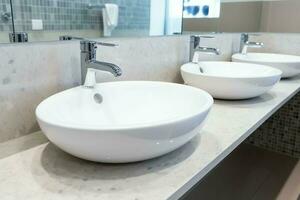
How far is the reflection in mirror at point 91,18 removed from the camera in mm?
820

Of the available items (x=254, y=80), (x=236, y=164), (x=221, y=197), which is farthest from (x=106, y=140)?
(x=236, y=164)

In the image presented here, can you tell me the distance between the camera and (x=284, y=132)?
7.23 feet

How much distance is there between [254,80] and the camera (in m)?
1.07

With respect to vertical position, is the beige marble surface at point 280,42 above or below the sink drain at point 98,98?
above

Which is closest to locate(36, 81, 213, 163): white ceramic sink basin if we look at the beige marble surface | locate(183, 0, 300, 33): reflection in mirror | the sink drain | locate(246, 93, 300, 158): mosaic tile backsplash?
the sink drain

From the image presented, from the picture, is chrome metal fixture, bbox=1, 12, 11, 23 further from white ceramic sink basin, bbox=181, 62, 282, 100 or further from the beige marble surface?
the beige marble surface

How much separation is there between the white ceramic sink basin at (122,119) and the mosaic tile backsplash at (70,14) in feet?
0.73

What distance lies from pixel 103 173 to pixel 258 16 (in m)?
1.95

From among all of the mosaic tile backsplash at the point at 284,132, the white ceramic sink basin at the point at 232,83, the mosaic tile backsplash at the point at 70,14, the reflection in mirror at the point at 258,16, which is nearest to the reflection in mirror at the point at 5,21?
the mosaic tile backsplash at the point at 70,14

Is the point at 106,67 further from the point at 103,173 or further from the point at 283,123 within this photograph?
the point at 283,123

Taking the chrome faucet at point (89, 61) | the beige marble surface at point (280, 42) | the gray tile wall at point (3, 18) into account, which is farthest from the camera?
the beige marble surface at point (280, 42)

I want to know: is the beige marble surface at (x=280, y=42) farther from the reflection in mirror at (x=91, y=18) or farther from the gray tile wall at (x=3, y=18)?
the gray tile wall at (x=3, y=18)

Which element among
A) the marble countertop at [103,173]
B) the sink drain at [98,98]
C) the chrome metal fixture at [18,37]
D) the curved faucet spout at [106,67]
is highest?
the chrome metal fixture at [18,37]

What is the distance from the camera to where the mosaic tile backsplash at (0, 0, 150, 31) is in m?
0.80
